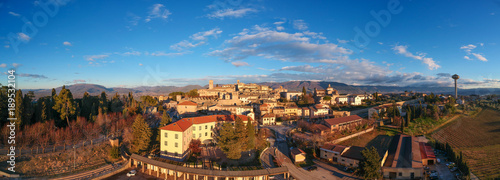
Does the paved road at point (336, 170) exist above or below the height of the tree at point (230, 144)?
below

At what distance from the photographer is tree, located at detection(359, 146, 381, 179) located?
20.9 meters

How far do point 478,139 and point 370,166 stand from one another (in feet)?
98.4

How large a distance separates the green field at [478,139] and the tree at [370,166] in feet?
38.2

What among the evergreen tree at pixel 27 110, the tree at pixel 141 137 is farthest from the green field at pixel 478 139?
the evergreen tree at pixel 27 110

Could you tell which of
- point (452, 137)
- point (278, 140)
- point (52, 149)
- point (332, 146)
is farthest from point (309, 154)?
point (52, 149)

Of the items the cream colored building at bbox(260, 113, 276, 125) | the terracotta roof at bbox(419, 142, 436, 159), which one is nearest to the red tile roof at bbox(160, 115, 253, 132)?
the cream colored building at bbox(260, 113, 276, 125)

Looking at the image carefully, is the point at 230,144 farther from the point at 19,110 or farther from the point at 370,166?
the point at 19,110

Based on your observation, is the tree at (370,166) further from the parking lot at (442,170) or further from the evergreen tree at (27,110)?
the evergreen tree at (27,110)

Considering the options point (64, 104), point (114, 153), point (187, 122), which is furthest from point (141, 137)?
point (64, 104)

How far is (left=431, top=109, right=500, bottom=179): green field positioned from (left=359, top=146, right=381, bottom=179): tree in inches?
458

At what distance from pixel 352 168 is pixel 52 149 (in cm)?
3342

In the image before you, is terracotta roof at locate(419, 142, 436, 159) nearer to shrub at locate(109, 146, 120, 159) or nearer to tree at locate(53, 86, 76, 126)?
shrub at locate(109, 146, 120, 159)

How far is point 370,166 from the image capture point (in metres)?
21.0

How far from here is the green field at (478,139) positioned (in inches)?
981
